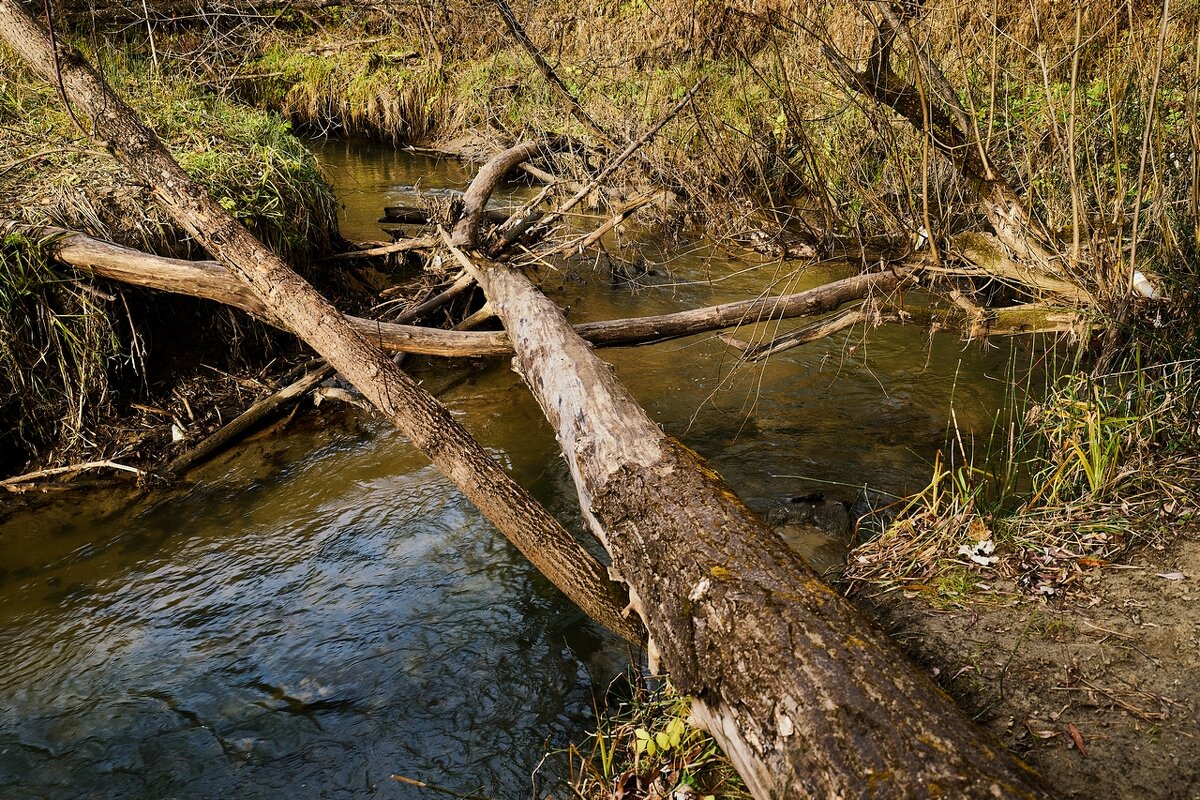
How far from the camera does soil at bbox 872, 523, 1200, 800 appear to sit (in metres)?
1.97

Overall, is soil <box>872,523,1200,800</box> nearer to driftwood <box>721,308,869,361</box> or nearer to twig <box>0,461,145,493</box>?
driftwood <box>721,308,869,361</box>

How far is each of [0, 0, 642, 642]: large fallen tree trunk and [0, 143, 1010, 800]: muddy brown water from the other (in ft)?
1.79

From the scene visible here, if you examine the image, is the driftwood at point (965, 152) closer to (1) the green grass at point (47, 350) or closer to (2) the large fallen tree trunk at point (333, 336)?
(2) the large fallen tree trunk at point (333, 336)

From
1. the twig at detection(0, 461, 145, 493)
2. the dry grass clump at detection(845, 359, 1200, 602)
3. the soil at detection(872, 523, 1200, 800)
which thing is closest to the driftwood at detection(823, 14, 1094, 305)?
the dry grass clump at detection(845, 359, 1200, 602)

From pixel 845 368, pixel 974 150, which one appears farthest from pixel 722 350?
pixel 974 150

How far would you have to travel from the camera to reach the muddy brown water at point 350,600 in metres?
2.87

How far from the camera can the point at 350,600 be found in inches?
143

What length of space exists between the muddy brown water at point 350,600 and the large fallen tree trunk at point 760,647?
0.89 meters

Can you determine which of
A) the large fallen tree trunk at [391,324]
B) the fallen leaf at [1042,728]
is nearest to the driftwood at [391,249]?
the large fallen tree trunk at [391,324]

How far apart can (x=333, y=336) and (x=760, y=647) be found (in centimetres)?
237

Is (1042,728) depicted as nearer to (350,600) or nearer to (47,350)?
(350,600)

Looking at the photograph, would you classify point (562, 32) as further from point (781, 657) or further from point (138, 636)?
point (781, 657)

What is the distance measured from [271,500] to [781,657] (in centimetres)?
335

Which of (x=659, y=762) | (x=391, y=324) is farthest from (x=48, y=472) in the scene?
(x=659, y=762)
